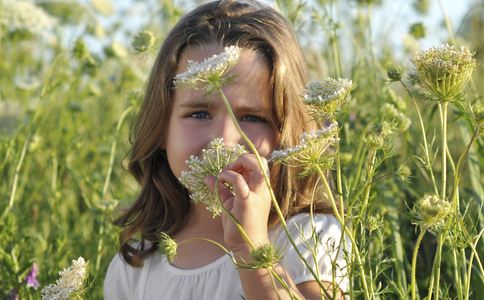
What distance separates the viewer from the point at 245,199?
1183mm

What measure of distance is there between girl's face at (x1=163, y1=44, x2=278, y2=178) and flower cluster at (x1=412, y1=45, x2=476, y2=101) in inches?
18.9

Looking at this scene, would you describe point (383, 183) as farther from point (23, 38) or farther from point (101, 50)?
point (23, 38)

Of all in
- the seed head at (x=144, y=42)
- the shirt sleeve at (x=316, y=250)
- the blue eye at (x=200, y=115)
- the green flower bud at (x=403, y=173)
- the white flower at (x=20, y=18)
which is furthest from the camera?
the white flower at (x=20, y=18)

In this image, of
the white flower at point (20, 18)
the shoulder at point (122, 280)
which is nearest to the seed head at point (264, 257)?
the shoulder at point (122, 280)

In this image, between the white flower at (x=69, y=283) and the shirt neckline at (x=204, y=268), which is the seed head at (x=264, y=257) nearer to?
the white flower at (x=69, y=283)

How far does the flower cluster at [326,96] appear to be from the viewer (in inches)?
41.9

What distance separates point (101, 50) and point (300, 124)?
4.59ft

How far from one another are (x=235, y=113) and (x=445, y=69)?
0.54m

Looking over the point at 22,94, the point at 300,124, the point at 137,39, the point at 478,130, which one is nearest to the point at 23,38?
the point at 22,94

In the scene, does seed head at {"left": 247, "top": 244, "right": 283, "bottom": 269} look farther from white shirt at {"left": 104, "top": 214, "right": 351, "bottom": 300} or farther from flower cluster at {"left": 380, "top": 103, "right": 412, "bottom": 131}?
flower cluster at {"left": 380, "top": 103, "right": 412, "bottom": 131}

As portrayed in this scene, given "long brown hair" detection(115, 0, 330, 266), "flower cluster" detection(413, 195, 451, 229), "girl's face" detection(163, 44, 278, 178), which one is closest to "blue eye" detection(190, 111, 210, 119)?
"girl's face" detection(163, 44, 278, 178)

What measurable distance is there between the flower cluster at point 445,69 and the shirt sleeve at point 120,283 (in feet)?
3.18

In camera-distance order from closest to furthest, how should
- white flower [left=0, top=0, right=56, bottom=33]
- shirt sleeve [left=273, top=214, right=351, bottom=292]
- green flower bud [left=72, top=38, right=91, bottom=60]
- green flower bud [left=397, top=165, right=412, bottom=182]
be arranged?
green flower bud [left=397, top=165, right=412, bottom=182]
shirt sleeve [left=273, top=214, right=351, bottom=292]
green flower bud [left=72, top=38, right=91, bottom=60]
white flower [left=0, top=0, right=56, bottom=33]

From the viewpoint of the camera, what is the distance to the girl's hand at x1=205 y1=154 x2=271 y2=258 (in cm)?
116
